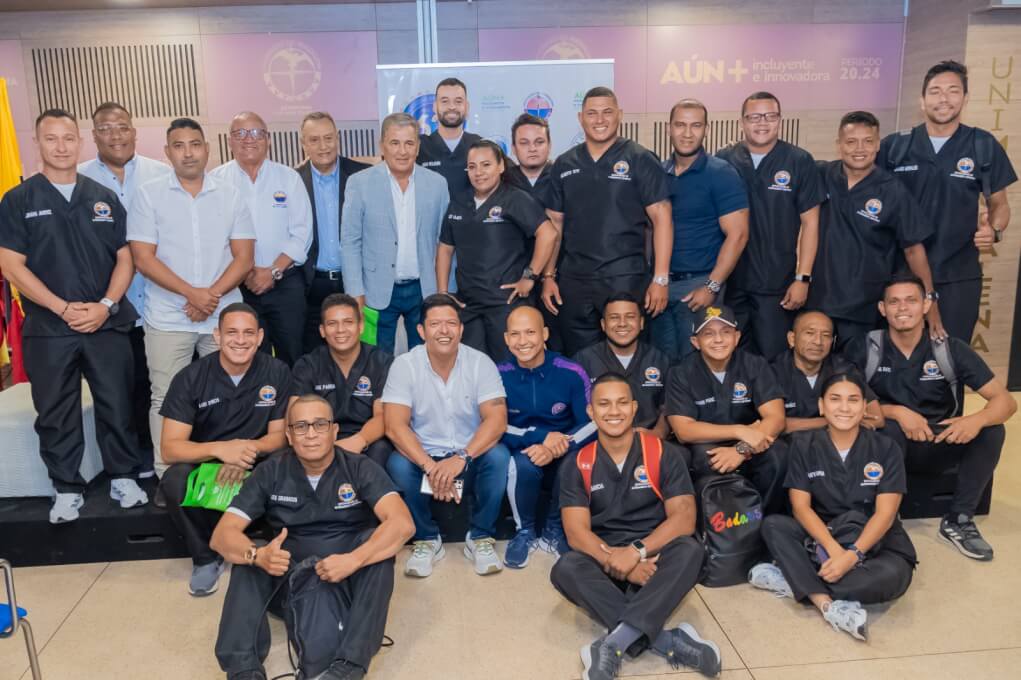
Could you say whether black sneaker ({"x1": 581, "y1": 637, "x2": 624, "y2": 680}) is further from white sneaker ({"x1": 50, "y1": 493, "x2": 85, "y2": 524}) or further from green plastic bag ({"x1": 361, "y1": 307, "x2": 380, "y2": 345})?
white sneaker ({"x1": 50, "y1": 493, "x2": 85, "y2": 524})

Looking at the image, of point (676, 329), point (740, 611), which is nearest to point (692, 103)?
point (676, 329)

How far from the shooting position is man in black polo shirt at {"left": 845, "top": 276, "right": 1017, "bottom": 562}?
388 cm

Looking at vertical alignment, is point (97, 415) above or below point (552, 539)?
above

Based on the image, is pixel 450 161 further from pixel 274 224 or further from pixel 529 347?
pixel 529 347

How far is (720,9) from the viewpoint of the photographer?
673 centimetres

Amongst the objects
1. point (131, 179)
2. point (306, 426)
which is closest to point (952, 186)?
point (306, 426)

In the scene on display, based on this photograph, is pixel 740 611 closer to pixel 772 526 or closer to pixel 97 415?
pixel 772 526

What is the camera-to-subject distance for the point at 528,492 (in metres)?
3.86

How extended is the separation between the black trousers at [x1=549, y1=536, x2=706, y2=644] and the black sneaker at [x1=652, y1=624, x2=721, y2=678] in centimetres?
7

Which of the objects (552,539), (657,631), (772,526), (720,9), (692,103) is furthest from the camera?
(720,9)

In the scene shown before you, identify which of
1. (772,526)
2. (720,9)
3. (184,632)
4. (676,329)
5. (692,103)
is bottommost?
(184,632)

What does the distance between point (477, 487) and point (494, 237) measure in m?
1.27

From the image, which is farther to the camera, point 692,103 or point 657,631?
point 692,103

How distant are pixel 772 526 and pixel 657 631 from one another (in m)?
0.75
